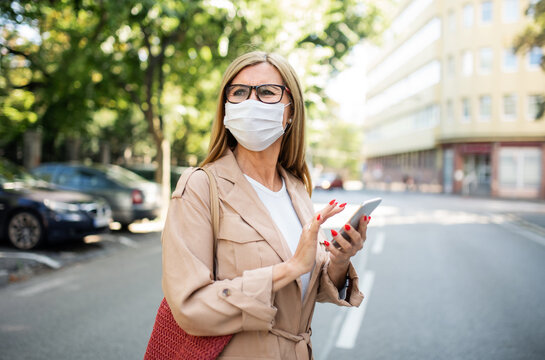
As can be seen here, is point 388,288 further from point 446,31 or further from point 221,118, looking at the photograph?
point 446,31

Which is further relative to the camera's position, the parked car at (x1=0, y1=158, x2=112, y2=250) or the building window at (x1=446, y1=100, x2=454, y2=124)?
the building window at (x1=446, y1=100, x2=454, y2=124)

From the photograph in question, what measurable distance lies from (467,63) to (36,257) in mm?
35702

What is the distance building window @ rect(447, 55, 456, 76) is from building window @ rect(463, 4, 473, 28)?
2.68 m

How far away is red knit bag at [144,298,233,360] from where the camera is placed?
1.61m

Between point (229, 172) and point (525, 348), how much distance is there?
4039mm

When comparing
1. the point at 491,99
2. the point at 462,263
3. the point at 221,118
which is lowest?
the point at 462,263

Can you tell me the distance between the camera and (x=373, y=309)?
5848 mm

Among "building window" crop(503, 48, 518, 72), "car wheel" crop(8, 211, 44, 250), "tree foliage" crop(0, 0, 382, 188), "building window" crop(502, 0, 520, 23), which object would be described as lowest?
"car wheel" crop(8, 211, 44, 250)

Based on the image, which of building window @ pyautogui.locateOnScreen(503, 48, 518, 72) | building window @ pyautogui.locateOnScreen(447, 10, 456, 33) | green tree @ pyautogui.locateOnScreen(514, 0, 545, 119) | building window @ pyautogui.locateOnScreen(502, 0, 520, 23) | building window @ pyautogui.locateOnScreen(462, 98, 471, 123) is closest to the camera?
green tree @ pyautogui.locateOnScreen(514, 0, 545, 119)

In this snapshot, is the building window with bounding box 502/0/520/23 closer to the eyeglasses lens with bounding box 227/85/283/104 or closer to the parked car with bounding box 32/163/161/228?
the parked car with bounding box 32/163/161/228

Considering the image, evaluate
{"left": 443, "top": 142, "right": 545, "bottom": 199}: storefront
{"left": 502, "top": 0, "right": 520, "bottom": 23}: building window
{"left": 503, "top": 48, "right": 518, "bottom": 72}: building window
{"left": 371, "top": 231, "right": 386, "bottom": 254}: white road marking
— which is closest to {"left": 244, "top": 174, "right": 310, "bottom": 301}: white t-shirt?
{"left": 371, "top": 231, "right": 386, "bottom": 254}: white road marking

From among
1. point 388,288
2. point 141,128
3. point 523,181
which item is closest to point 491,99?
point 523,181

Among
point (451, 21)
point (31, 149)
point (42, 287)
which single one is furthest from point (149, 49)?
point (451, 21)

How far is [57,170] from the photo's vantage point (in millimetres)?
12500
